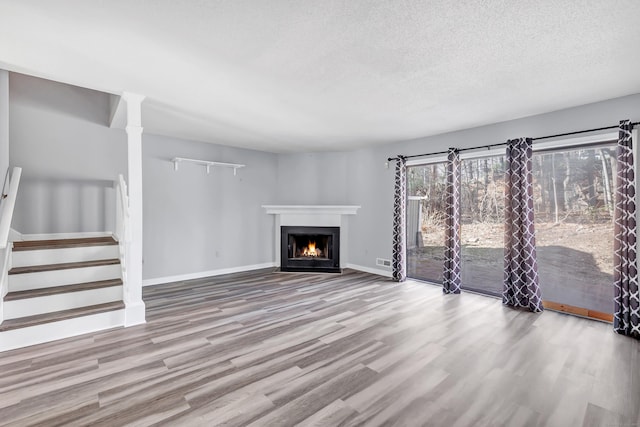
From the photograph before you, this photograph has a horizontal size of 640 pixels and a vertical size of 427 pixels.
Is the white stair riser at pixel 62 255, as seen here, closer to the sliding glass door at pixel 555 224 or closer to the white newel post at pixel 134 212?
the white newel post at pixel 134 212

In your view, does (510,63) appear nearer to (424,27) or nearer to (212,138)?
(424,27)

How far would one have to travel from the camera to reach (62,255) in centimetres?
347

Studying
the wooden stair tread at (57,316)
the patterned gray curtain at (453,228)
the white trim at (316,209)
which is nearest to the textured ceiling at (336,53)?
the patterned gray curtain at (453,228)

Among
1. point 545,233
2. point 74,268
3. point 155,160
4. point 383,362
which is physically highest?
point 155,160

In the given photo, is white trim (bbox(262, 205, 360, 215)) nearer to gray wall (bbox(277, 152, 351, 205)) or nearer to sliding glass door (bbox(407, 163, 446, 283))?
gray wall (bbox(277, 152, 351, 205))

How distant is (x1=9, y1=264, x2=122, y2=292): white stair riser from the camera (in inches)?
119

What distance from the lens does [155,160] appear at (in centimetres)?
490

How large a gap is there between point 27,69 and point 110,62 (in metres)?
0.91

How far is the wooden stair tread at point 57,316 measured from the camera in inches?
105

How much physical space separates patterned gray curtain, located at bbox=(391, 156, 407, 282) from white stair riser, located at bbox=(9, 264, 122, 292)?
13.6 feet

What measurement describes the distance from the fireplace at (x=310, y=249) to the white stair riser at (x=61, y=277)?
3.03 meters

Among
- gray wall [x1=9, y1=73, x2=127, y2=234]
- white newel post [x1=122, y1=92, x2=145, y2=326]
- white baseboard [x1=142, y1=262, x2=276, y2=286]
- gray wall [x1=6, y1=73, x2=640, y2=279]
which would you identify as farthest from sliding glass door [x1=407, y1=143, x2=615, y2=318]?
gray wall [x1=9, y1=73, x2=127, y2=234]

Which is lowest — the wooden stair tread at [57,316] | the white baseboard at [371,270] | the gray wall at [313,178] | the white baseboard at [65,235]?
the white baseboard at [371,270]

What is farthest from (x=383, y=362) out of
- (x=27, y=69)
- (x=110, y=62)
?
(x=27, y=69)
